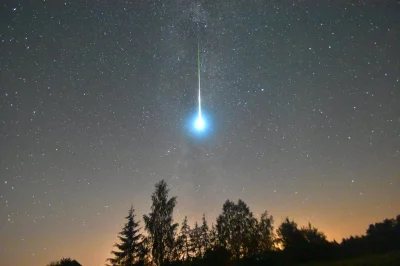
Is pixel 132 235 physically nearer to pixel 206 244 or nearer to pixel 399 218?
pixel 206 244

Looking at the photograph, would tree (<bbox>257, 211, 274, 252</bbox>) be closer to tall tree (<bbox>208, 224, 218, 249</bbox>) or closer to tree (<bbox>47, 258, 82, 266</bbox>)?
tall tree (<bbox>208, 224, 218, 249</bbox>)

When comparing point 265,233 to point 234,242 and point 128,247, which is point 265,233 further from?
point 128,247

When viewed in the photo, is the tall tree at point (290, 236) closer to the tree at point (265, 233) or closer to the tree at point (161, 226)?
the tree at point (265, 233)

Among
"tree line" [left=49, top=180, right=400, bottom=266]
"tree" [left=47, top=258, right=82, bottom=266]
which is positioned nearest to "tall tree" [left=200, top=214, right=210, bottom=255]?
"tree line" [left=49, top=180, right=400, bottom=266]

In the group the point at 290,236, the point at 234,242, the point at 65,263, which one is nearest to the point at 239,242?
the point at 234,242

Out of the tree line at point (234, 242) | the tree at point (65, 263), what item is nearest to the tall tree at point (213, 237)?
the tree line at point (234, 242)

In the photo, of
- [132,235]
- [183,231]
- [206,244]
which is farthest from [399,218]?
[132,235]
